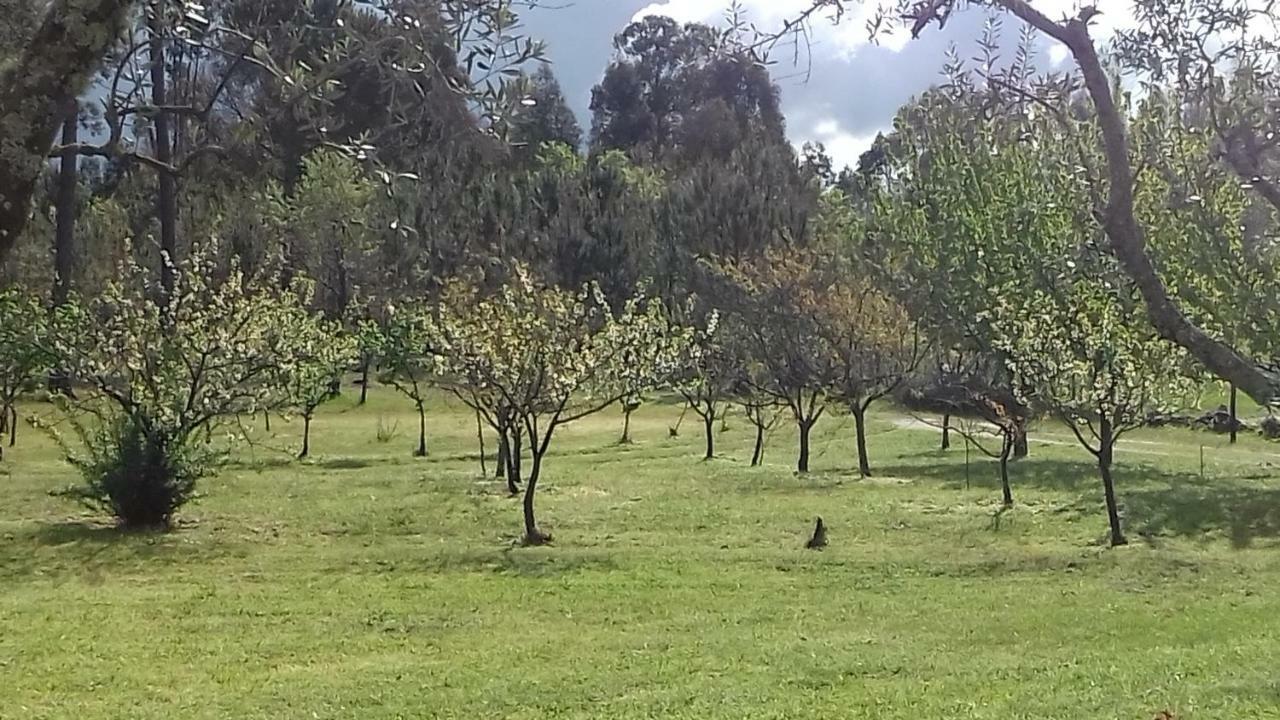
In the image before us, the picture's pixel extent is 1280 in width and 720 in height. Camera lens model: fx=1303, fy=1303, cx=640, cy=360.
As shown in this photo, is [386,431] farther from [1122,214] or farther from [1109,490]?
[1122,214]

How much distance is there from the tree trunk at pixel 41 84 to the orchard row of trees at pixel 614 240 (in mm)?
21

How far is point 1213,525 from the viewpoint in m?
19.8

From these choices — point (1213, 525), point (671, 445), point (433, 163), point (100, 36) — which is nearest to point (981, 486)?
point (1213, 525)

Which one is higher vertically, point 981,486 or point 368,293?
point 368,293

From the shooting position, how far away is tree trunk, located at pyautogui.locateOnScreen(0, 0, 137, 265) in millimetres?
2934

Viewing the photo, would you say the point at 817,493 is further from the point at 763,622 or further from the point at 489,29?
the point at 489,29

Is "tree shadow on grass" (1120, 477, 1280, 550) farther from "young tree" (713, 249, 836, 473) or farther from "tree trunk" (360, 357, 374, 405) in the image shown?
"tree trunk" (360, 357, 374, 405)

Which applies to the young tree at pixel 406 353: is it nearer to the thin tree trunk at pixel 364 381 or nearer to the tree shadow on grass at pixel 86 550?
the thin tree trunk at pixel 364 381

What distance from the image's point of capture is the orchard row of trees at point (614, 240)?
4.02 metres

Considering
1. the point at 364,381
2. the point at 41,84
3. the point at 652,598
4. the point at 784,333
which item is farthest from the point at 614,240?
the point at 41,84

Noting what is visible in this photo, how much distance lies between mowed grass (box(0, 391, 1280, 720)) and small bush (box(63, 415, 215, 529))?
0.55 metres

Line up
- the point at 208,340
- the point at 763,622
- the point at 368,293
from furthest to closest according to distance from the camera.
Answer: the point at 368,293, the point at 208,340, the point at 763,622

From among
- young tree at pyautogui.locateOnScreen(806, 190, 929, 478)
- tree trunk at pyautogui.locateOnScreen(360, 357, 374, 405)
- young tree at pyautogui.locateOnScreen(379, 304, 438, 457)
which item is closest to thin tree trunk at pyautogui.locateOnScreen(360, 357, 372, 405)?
tree trunk at pyautogui.locateOnScreen(360, 357, 374, 405)

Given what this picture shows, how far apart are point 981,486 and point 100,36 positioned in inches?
905
